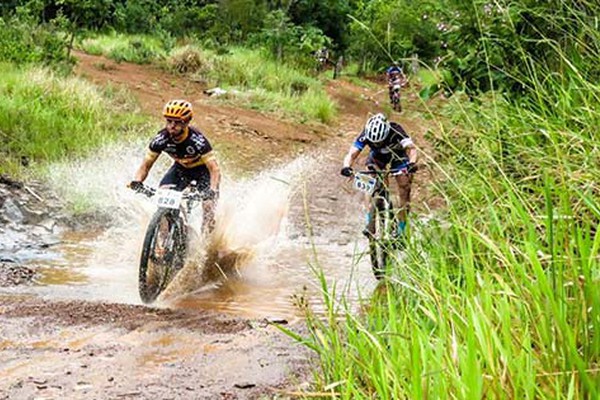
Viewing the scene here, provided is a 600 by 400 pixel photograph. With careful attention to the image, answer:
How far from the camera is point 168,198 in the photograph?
306 inches

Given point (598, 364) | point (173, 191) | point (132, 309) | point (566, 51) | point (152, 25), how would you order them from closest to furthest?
point (598, 364)
point (566, 51)
point (132, 309)
point (173, 191)
point (152, 25)

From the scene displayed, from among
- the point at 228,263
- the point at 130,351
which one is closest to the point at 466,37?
the point at 130,351

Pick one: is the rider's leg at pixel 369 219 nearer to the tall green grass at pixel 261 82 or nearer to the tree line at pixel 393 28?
the tree line at pixel 393 28

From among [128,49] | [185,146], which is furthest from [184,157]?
[128,49]

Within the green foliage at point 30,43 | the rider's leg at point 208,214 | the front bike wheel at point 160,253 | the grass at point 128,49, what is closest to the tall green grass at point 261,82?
the grass at point 128,49

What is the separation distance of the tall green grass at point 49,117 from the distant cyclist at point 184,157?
4.27m

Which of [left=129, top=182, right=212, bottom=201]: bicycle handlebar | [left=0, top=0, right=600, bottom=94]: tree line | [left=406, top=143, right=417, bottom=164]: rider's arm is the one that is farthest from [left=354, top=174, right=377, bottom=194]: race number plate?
[left=129, top=182, right=212, bottom=201]: bicycle handlebar

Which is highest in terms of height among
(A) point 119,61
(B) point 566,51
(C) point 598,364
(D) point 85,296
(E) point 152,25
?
(E) point 152,25

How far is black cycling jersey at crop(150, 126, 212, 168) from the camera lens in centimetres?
862

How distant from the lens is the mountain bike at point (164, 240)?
774 centimetres

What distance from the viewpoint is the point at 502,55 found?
5.66 meters

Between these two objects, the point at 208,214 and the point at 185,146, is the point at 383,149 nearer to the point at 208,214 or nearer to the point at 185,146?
the point at 208,214

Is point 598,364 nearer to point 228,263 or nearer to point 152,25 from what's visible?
point 228,263

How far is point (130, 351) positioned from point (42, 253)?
4419 mm
